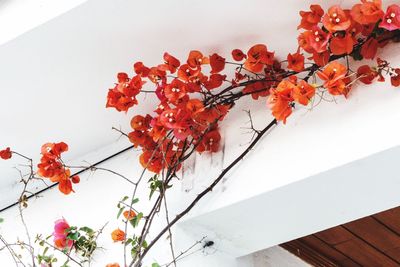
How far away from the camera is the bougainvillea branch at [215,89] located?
5.53 feet

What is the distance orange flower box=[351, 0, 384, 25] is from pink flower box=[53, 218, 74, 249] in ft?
3.31

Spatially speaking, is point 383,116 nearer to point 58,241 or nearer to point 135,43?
point 135,43

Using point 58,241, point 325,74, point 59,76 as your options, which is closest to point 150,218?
point 58,241

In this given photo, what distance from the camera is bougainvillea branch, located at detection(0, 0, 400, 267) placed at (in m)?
1.68

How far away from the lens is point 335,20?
1654mm

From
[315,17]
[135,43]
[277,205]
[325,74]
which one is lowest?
[277,205]

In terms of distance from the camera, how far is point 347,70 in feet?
5.71

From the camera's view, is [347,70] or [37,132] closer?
[347,70]

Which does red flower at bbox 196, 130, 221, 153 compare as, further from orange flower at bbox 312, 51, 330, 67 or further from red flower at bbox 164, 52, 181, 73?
orange flower at bbox 312, 51, 330, 67

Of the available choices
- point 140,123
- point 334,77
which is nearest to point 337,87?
point 334,77

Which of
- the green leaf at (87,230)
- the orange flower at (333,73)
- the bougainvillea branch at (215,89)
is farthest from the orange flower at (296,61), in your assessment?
the green leaf at (87,230)

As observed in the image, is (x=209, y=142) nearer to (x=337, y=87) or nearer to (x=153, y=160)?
(x=153, y=160)

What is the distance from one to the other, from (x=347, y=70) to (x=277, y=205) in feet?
1.20

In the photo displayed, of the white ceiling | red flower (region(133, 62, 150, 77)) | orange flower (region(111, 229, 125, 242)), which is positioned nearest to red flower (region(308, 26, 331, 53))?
the white ceiling
